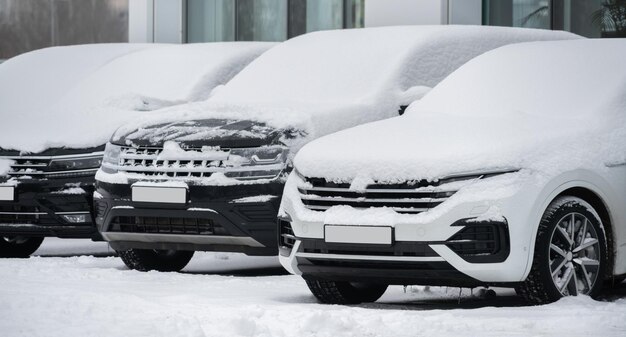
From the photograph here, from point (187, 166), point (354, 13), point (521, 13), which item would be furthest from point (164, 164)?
point (354, 13)

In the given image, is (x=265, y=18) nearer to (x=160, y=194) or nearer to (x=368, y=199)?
(x=160, y=194)

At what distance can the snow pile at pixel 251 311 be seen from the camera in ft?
24.9

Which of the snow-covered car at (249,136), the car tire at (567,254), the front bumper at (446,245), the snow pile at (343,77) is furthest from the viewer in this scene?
the snow pile at (343,77)

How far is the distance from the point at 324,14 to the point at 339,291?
1112 centimetres

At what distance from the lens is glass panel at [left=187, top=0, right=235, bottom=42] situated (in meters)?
21.9

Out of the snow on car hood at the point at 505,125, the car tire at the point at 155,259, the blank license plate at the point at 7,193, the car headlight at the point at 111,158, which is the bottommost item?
the car tire at the point at 155,259

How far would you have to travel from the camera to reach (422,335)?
24.7 feet

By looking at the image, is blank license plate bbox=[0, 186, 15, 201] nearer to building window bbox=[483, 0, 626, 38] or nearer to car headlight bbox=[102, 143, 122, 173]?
car headlight bbox=[102, 143, 122, 173]

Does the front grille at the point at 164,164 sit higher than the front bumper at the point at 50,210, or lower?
higher

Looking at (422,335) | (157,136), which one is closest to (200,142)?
(157,136)

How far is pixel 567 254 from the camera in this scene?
8.70 metres

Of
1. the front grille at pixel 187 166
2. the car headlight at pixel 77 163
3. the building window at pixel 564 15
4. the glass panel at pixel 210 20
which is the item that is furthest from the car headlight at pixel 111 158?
the glass panel at pixel 210 20

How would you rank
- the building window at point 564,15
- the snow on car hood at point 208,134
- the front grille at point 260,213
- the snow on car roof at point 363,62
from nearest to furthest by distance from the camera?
the front grille at point 260,213, the snow on car hood at point 208,134, the snow on car roof at point 363,62, the building window at point 564,15

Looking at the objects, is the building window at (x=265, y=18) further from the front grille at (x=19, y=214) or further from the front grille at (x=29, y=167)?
the front grille at (x=19, y=214)
